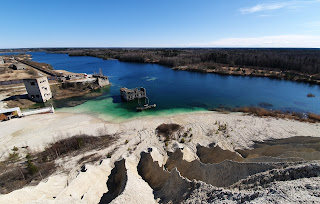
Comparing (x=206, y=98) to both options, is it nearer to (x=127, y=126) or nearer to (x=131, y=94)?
(x=131, y=94)

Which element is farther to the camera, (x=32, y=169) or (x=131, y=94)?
(x=131, y=94)

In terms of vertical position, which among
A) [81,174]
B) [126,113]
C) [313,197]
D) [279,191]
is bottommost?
[126,113]

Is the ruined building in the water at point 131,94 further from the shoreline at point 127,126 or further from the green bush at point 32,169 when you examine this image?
the green bush at point 32,169

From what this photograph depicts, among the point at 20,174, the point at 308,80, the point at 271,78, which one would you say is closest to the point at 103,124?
Answer: the point at 20,174

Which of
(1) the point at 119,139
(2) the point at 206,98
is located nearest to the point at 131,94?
(1) the point at 119,139

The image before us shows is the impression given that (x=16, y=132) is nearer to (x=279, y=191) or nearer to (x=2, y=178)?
(x=2, y=178)

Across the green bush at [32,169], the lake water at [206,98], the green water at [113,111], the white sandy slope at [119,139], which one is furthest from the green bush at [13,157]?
the lake water at [206,98]

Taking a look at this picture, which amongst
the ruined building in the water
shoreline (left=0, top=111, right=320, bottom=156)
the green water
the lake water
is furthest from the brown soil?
the ruined building in the water
